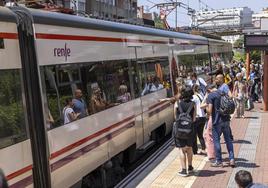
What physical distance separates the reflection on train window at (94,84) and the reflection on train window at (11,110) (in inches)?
22.7

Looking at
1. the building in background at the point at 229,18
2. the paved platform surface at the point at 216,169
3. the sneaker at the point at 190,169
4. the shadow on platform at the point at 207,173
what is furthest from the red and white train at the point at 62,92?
the building in background at the point at 229,18

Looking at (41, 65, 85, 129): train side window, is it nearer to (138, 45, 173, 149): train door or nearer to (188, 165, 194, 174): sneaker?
(188, 165, 194, 174): sneaker

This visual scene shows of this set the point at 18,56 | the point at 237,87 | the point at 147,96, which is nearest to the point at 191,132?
the point at 147,96

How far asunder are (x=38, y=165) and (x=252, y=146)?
261 inches

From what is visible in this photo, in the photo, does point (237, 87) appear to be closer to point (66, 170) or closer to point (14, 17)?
point (66, 170)

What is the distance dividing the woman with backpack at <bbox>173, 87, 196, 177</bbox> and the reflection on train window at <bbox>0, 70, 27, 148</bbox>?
3.46 metres

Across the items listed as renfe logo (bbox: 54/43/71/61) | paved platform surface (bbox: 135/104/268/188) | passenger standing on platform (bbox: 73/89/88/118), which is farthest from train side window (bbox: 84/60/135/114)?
paved platform surface (bbox: 135/104/268/188)

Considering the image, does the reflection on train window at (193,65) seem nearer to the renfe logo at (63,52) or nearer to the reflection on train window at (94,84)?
the reflection on train window at (94,84)

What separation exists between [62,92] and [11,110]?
1.27 metres

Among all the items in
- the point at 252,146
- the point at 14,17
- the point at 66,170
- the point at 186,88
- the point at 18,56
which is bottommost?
A: the point at 252,146

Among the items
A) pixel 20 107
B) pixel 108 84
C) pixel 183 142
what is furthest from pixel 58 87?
pixel 183 142

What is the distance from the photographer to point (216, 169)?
30.3 ft

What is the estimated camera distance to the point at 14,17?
5.54m

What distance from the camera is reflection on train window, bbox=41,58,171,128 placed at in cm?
643
